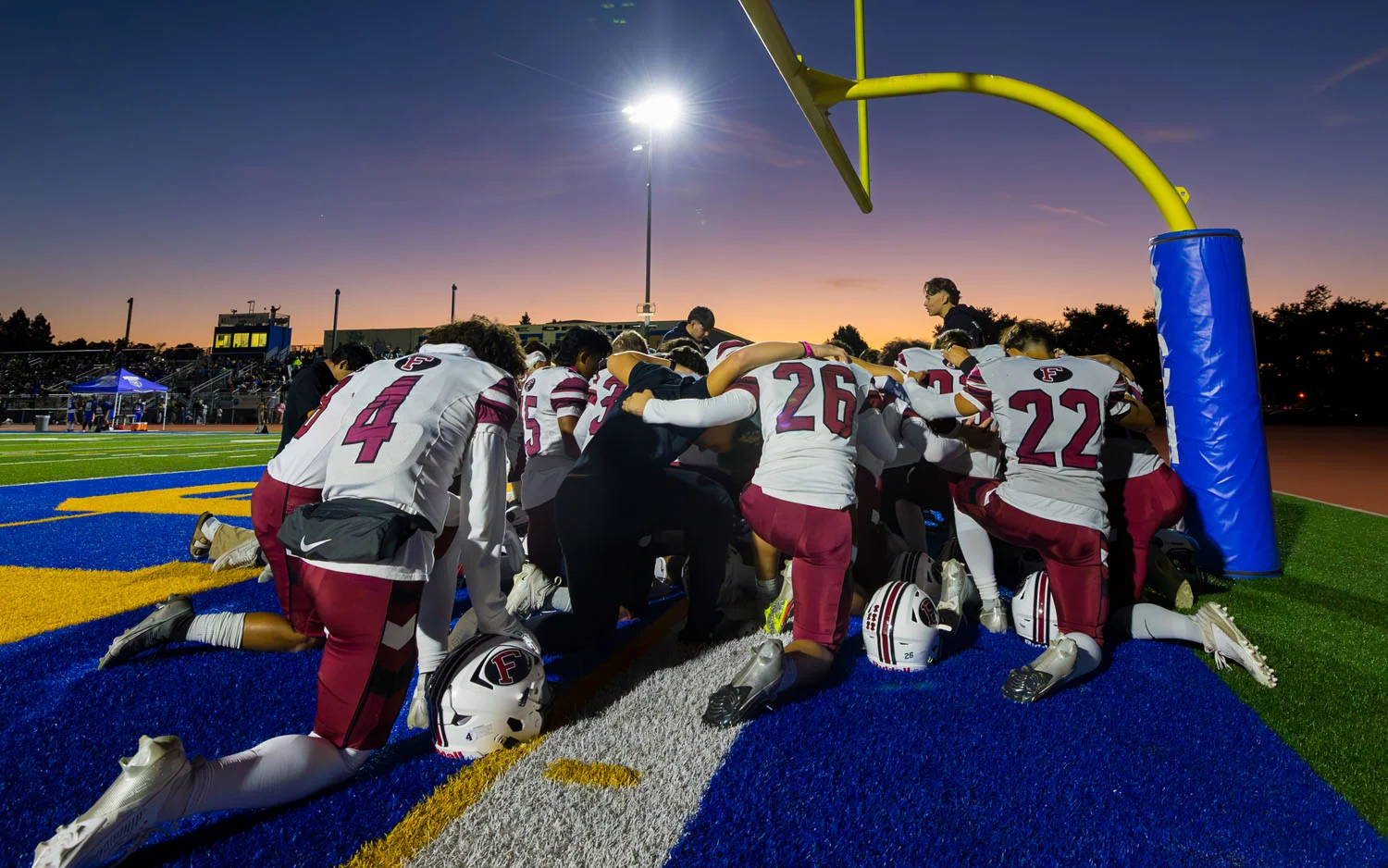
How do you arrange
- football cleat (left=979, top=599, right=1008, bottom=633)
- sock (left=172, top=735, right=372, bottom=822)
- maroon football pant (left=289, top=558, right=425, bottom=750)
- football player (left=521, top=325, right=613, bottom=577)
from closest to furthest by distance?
1. sock (left=172, top=735, right=372, bottom=822)
2. maroon football pant (left=289, top=558, right=425, bottom=750)
3. football cleat (left=979, top=599, right=1008, bottom=633)
4. football player (left=521, top=325, right=613, bottom=577)

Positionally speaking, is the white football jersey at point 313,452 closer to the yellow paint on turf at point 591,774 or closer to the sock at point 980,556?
the yellow paint on turf at point 591,774

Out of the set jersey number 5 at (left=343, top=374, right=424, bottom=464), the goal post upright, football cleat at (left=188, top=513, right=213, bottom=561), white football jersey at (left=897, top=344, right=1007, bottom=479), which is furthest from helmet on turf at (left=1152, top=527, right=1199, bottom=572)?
football cleat at (left=188, top=513, right=213, bottom=561)

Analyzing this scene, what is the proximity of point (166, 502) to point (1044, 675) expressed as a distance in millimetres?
10406

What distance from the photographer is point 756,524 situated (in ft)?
11.2

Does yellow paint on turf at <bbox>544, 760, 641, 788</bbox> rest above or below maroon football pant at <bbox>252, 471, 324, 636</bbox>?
below

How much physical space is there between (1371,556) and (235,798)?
907cm

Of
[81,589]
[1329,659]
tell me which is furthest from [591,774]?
[81,589]

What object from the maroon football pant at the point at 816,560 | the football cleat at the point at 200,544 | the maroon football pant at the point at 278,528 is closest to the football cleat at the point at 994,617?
the maroon football pant at the point at 816,560

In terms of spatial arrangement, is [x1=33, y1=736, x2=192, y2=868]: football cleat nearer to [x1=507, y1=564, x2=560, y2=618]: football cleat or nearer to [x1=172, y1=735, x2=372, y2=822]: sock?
[x1=172, y1=735, x2=372, y2=822]: sock

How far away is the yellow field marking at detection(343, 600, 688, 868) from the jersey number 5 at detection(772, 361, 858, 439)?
1498 millimetres

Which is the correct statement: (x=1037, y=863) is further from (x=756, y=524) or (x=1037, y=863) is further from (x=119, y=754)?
(x=119, y=754)

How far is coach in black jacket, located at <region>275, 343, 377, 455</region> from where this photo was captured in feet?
16.2

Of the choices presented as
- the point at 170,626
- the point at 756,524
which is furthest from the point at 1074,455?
the point at 170,626

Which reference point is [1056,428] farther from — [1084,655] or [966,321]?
[966,321]
